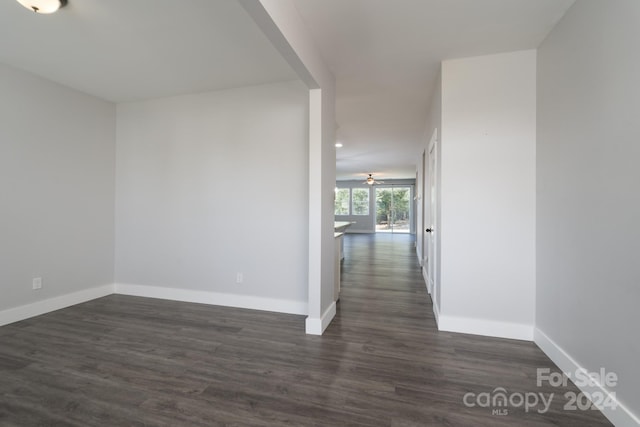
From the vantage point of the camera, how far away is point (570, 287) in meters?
1.94

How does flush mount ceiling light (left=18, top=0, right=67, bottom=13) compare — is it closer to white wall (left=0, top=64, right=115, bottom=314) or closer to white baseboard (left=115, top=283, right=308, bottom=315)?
white wall (left=0, top=64, right=115, bottom=314)

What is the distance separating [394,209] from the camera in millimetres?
12688

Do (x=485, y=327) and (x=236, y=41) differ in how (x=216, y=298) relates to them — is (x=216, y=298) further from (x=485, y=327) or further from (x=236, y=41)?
(x=485, y=327)

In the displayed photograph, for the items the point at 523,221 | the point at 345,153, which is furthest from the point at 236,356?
the point at 345,153

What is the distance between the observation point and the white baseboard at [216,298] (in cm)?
310

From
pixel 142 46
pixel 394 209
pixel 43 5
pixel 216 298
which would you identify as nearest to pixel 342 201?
pixel 394 209

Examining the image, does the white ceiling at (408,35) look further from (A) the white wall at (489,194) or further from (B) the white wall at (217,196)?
(B) the white wall at (217,196)

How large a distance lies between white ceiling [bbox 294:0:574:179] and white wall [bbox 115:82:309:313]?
29.0 inches

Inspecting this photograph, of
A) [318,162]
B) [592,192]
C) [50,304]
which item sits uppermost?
[318,162]

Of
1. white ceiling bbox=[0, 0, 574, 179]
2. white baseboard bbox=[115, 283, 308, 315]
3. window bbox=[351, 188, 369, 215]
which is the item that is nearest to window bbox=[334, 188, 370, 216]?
window bbox=[351, 188, 369, 215]

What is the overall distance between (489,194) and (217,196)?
297cm

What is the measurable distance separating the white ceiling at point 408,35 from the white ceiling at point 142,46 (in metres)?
0.57

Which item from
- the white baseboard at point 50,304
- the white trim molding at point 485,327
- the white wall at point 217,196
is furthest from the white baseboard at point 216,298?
the white trim molding at point 485,327

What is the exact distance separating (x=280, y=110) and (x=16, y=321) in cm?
355
